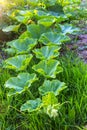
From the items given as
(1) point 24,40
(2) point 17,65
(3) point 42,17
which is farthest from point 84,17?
(2) point 17,65

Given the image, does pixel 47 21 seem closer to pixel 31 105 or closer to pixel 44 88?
pixel 44 88

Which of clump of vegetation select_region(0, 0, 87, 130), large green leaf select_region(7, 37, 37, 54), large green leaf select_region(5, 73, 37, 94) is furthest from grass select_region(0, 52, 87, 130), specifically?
large green leaf select_region(7, 37, 37, 54)

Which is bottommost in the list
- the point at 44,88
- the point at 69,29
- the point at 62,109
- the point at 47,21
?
the point at 62,109

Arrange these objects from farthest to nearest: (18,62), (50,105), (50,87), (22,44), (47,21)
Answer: (47,21) < (22,44) < (18,62) < (50,87) < (50,105)

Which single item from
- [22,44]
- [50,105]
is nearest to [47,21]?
[22,44]

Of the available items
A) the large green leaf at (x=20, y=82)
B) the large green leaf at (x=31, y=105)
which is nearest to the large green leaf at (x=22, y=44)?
the large green leaf at (x=20, y=82)

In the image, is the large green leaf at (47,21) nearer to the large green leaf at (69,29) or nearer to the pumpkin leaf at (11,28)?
the large green leaf at (69,29)
